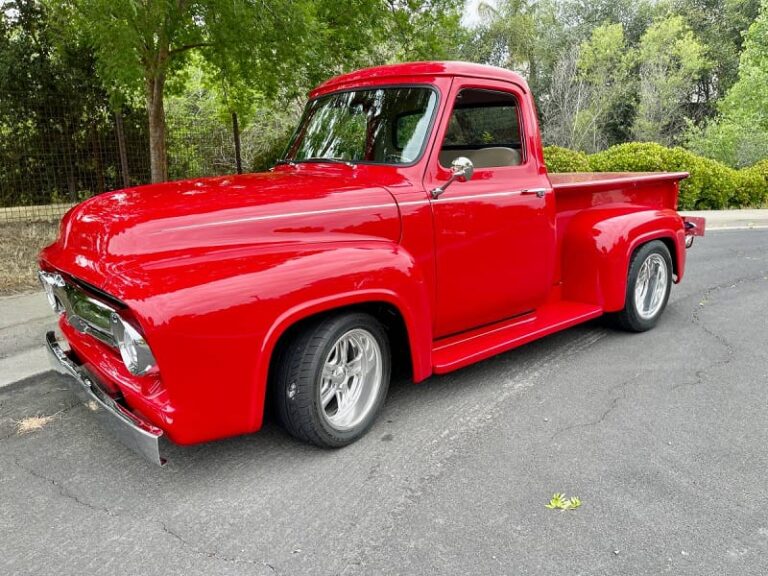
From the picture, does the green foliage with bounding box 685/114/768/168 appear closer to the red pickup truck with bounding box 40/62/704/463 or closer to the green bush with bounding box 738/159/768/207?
the green bush with bounding box 738/159/768/207

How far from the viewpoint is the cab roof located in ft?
12.3

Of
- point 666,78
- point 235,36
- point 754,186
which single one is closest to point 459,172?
point 235,36

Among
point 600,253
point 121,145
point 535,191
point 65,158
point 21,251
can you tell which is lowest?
point 21,251

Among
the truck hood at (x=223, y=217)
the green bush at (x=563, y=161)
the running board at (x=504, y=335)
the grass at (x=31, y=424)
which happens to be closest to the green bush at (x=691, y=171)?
the green bush at (x=563, y=161)

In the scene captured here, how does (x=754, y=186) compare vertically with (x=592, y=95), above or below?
below

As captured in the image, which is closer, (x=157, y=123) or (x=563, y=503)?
(x=563, y=503)

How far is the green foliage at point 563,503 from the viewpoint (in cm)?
265

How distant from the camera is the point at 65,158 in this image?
→ 10.3 meters

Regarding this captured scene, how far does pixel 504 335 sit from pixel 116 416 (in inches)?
92.8

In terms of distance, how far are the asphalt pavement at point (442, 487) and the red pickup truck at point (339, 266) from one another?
12.4 inches

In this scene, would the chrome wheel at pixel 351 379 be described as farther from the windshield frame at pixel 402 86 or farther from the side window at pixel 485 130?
the side window at pixel 485 130

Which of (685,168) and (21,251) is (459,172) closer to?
(21,251)

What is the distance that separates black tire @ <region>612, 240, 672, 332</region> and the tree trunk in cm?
661

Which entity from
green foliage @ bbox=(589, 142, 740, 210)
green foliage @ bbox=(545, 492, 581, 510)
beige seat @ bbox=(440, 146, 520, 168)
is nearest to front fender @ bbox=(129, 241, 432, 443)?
green foliage @ bbox=(545, 492, 581, 510)
